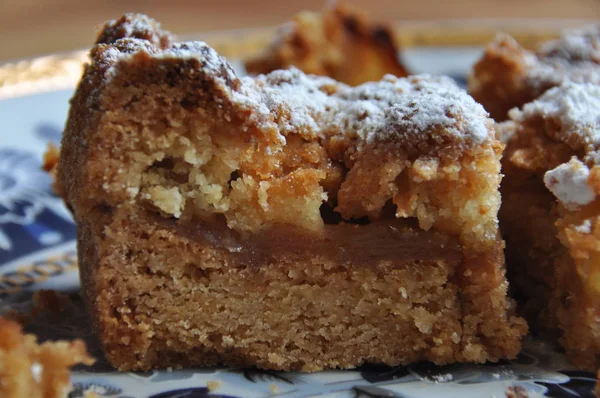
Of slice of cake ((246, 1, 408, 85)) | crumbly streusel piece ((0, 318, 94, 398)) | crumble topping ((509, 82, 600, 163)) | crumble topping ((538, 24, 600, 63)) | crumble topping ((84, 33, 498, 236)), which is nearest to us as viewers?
crumbly streusel piece ((0, 318, 94, 398))

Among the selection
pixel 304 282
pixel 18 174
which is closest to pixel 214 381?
pixel 304 282

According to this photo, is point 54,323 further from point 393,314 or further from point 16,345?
point 393,314

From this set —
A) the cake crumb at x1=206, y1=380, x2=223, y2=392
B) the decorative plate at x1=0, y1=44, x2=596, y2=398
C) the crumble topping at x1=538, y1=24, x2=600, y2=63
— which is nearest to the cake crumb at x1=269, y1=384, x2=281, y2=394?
the decorative plate at x1=0, y1=44, x2=596, y2=398

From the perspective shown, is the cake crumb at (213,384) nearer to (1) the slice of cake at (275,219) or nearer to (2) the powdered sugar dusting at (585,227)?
(1) the slice of cake at (275,219)

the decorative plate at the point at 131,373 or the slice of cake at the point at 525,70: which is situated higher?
the slice of cake at the point at 525,70

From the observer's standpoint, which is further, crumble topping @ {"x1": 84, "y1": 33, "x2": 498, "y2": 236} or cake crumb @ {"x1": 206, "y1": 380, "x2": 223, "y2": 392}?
cake crumb @ {"x1": 206, "y1": 380, "x2": 223, "y2": 392}

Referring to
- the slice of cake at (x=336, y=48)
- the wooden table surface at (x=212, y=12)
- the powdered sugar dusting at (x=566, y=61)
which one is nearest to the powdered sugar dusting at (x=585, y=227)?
the powdered sugar dusting at (x=566, y=61)

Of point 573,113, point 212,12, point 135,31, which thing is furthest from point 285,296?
point 212,12

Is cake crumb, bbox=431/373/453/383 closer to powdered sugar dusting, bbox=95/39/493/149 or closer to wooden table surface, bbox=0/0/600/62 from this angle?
powdered sugar dusting, bbox=95/39/493/149
